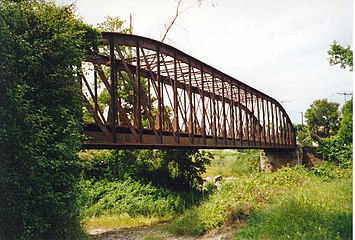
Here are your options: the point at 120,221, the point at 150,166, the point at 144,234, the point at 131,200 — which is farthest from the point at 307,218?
the point at 150,166

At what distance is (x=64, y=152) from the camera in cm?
694

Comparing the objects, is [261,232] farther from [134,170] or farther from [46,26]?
[134,170]

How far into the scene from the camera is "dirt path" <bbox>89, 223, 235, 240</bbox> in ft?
30.9

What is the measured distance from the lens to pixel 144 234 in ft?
38.4

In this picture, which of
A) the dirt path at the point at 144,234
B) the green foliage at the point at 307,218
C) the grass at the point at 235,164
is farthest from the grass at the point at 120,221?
the grass at the point at 235,164

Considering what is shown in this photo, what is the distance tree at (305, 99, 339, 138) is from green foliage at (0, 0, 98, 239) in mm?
37334

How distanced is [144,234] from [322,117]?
35.6 m

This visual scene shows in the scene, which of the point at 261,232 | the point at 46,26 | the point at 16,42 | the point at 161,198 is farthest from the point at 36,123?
the point at 161,198

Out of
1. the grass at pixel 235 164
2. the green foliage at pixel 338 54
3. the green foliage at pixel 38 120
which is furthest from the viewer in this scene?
Result: the grass at pixel 235 164

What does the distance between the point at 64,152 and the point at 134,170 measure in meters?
11.8

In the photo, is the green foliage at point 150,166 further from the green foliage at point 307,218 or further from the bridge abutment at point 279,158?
the bridge abutment at point 279,158

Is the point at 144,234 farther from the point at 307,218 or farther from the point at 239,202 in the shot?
the point at 307,218

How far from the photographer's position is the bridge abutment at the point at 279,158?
109 ft

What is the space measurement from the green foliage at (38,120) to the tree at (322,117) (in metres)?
37.3
